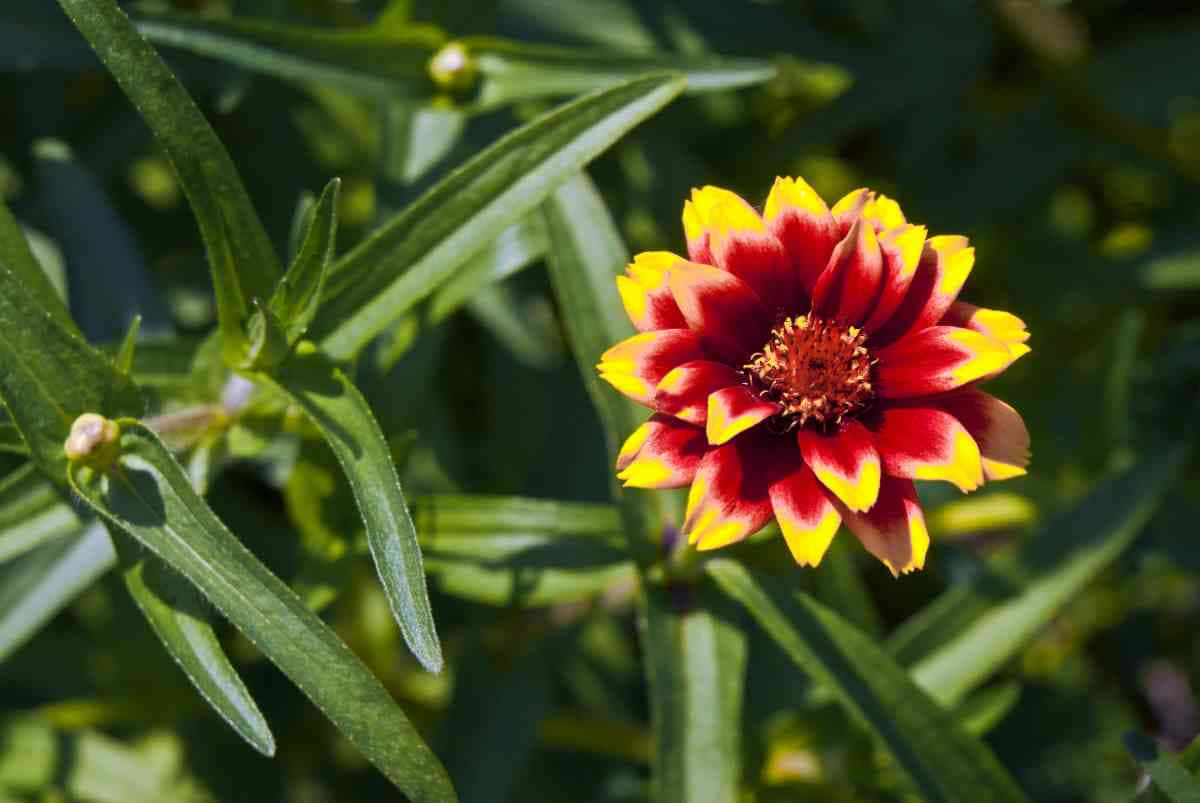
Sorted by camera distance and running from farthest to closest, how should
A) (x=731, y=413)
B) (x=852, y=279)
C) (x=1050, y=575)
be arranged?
1. (x=1050, y=575)
2. (x=852, y=279)
3. (x=731, y=413)

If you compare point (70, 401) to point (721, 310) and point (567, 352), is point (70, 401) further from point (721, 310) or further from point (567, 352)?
point (567, 352)

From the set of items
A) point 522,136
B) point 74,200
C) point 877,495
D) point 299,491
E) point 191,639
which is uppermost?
point 74,200

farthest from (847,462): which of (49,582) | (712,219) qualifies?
(49,582)

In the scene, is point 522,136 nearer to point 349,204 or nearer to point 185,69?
point 185,69

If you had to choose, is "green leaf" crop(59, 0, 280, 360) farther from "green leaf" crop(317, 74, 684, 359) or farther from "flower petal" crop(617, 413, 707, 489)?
"flower petal" crop(617, 413, 707, 489)

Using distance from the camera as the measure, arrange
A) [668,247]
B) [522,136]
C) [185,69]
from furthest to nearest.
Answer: [668,247], [185,69], [522,136]

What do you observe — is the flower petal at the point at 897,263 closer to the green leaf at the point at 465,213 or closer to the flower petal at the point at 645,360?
the flower petal at the point at 645,360

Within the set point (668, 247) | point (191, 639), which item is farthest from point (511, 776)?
point (668, 247)
